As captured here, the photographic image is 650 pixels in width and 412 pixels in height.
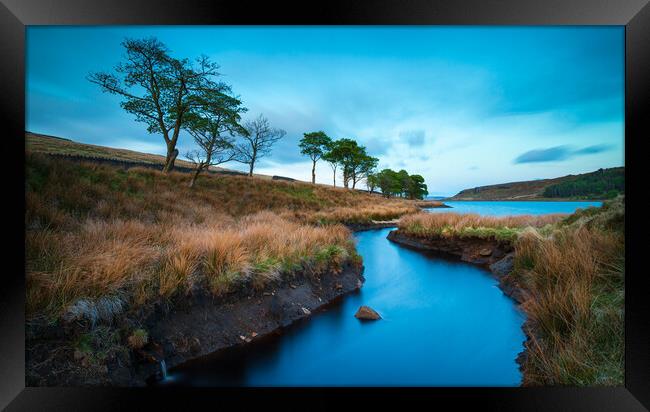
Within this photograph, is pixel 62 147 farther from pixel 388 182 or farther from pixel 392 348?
pixel 388 182

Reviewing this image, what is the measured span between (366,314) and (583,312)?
219 cm

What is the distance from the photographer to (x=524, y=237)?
4852mm

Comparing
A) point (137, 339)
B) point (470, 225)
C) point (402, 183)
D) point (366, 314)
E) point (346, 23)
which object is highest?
point (346, 23)

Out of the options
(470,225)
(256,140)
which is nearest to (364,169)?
(256,140)

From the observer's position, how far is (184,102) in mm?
4934

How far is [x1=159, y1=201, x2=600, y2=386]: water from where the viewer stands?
2.58 m

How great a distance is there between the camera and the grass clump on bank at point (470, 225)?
18.0ft

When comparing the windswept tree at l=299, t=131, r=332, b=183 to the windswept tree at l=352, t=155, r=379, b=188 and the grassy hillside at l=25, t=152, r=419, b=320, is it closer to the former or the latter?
the windswept tree at l=352, t=155, r=379, b=188

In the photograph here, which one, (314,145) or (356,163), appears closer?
(314,145)

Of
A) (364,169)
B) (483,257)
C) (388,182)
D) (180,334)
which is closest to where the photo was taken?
(180,334)

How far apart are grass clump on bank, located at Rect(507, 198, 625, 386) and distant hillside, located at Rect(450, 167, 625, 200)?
191 mm

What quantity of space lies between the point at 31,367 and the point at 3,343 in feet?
1.28

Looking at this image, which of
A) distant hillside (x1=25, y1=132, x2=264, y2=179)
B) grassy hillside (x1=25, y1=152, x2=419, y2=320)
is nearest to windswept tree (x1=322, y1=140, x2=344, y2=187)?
grassy hillside (x1=25, y1=152, x2=419, y2=320)

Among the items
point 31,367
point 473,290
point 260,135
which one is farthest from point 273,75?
point 473,290
